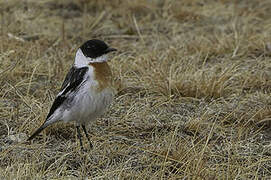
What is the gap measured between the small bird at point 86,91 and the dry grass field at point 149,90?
0.79 ft

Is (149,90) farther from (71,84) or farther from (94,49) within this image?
(71,84)

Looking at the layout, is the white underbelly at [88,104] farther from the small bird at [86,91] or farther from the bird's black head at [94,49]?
the bird's black head at [94,49]

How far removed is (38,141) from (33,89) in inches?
45.7

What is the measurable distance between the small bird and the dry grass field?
0.79 ft

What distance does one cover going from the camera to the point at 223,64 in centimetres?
591

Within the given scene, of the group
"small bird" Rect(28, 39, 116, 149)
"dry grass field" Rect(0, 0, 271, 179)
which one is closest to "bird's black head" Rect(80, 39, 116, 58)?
"small bird" Rect(28, 39, 116, 149)

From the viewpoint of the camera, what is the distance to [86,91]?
13.0 ft

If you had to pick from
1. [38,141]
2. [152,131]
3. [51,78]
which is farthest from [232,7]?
[38,141]

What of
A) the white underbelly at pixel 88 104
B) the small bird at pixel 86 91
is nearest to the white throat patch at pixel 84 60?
the small bird at pixel 86 91

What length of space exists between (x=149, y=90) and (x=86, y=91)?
141 centimetres

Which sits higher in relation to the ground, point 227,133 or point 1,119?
point 1,119

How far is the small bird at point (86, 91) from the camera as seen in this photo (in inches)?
156

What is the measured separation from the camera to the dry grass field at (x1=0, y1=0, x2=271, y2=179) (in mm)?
3943

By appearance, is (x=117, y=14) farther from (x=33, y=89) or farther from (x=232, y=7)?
(x=33, y=89)
